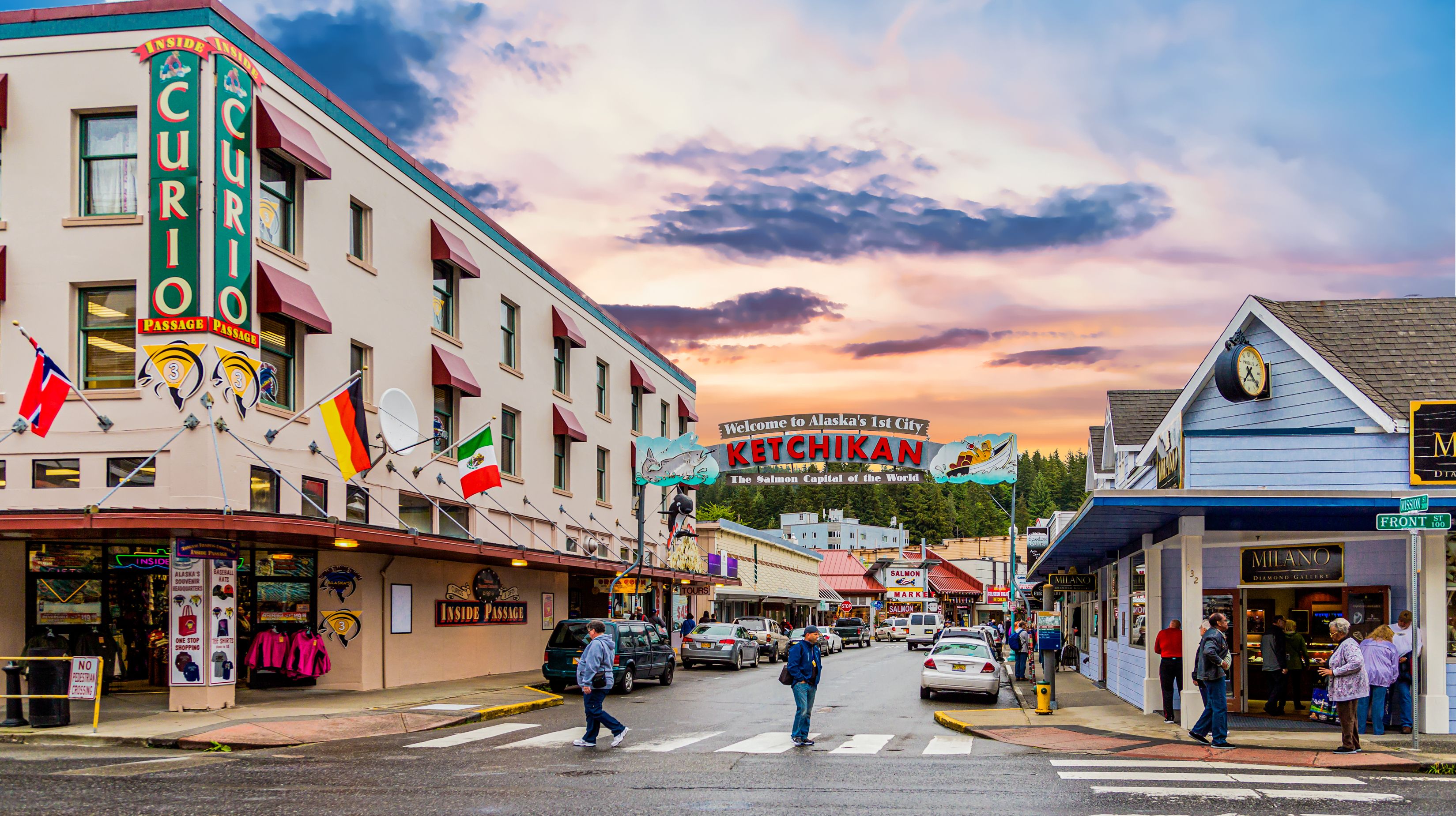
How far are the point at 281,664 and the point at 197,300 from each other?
7.31 metres

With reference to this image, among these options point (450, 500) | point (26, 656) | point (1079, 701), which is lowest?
point (1079, 701)

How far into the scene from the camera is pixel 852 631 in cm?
6450

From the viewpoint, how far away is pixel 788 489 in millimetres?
167125

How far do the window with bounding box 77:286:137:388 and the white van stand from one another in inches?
1594

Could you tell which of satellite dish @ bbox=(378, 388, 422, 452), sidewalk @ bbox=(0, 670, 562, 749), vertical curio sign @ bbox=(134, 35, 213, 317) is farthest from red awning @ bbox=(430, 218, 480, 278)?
sidewalk @ bbox=(0, 670, 562, 749)

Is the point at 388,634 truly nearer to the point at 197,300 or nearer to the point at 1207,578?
the point at 197,300

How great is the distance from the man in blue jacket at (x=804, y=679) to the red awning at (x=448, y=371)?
13488 millimetres

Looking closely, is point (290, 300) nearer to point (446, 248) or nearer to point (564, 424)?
point (446, 248)

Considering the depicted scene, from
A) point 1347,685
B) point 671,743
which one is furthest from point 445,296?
point 1347,685

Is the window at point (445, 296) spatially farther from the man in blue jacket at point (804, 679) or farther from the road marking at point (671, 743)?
the man in blue jacket at point (804, 679)

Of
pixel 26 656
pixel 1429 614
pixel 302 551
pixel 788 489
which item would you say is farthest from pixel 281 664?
pixel 788 489

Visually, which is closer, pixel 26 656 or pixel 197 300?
pixel 26 656

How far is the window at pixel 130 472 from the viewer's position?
19.3 metres

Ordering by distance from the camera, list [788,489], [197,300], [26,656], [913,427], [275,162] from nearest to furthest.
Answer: [26,656] < [197,300] < [275,162] < [913,427] < [788,489]
